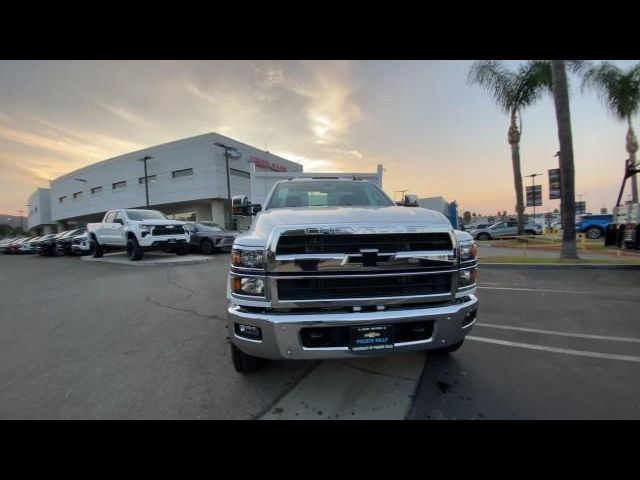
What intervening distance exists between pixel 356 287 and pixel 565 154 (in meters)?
10.7

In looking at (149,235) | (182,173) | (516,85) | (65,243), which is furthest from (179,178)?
(516,85)

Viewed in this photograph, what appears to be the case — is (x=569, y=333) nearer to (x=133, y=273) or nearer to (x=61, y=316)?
(x=61, y=316)

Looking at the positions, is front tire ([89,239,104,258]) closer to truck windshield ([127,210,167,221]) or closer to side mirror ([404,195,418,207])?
truck windshield ([127,210,167,221])

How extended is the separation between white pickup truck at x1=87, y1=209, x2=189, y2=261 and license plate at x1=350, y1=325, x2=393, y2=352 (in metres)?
10.6

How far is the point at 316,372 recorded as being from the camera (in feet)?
8.80

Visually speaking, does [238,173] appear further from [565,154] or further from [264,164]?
[565,154]

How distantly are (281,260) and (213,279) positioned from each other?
5.84 metres

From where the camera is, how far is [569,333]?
139 inches

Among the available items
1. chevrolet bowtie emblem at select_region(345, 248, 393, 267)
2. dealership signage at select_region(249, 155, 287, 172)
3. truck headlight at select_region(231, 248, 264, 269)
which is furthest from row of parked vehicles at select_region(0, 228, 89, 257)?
chevrolet bowtie emblem at select_region(345, 248, 393, 267)

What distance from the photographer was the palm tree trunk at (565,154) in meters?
8.88

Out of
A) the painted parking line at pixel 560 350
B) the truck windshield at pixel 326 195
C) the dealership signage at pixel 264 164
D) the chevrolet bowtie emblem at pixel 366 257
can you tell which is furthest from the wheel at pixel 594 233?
the dealership signage at pixel 264 164

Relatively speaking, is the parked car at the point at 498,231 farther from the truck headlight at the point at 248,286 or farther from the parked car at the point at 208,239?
the truck headlight at the point at 248,286
